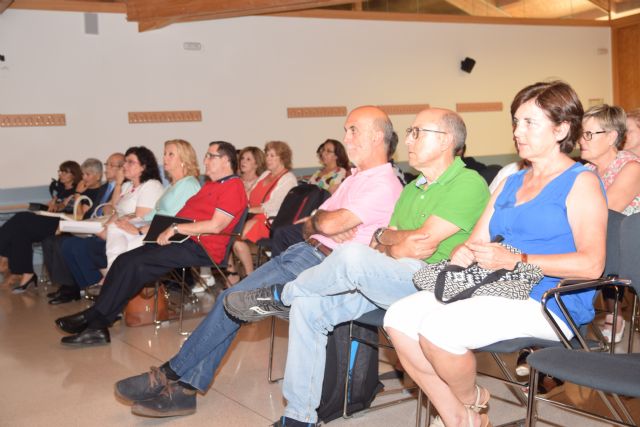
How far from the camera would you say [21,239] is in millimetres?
6566

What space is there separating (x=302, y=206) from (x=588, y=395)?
2234 millimetres

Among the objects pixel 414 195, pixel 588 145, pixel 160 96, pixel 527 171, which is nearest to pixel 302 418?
pixel 414 195

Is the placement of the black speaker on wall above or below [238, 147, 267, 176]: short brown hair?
above

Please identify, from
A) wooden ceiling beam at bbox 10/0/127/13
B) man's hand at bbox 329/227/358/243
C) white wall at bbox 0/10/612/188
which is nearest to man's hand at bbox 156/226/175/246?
man's hand at bbox 329/227/358/243

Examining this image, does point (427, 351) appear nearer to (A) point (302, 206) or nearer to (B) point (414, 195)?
(B) point (414, 195)

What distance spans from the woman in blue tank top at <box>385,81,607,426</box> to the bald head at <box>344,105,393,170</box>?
34.6 inches

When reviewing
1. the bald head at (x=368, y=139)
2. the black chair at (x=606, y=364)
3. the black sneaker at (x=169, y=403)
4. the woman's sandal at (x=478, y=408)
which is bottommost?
the black sneaker at (x=169, y=403)

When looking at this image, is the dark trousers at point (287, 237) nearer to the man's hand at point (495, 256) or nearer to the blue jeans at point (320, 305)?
the blue jeans at point (320, 305)

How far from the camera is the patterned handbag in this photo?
2.24 m

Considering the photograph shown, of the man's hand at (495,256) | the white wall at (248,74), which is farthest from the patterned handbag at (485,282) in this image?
the white wall at (248,74)

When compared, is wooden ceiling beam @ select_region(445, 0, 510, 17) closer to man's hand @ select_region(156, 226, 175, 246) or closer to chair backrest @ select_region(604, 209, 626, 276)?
man's hand @ select_region(156, 226, 175, 246)

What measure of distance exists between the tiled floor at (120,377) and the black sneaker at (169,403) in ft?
0.15

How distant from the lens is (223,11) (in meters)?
7.44

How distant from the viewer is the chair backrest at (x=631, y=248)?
7.26ft
